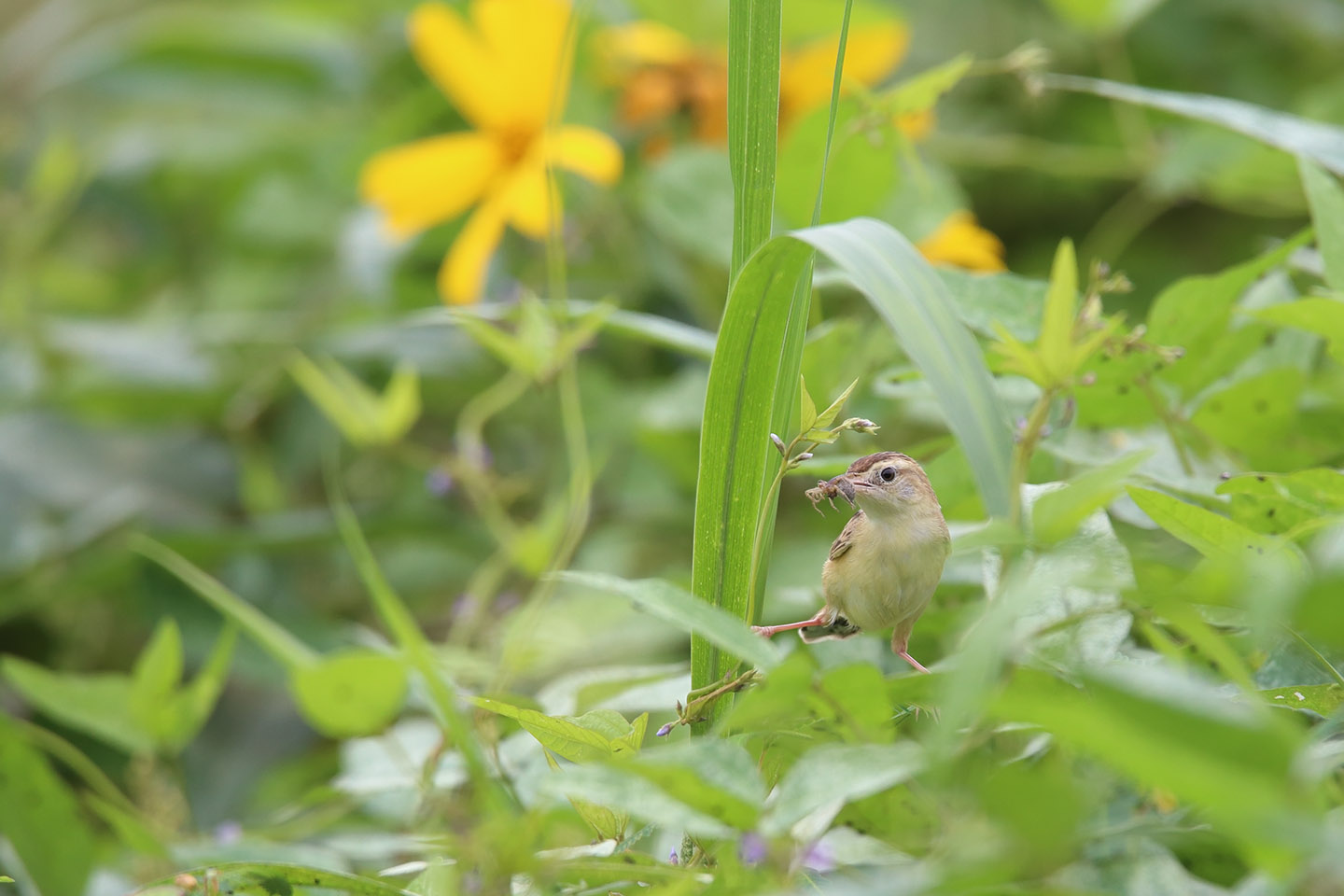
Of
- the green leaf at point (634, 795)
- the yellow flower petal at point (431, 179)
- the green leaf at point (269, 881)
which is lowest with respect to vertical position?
the green leaf at point (269, 881)

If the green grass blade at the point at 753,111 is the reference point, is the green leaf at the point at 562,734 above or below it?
below

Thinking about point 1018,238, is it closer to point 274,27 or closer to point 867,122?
point 867,122

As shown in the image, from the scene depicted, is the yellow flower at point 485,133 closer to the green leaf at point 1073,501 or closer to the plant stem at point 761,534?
the plant stem at point 761,534

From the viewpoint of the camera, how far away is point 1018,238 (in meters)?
1.53

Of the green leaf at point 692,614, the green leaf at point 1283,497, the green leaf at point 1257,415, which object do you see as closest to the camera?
the green leaf at point 692,614

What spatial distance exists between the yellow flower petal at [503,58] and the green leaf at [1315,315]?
75cm

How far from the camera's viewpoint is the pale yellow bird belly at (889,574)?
1.44 feet

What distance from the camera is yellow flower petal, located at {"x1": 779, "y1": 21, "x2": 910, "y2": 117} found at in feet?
3.78

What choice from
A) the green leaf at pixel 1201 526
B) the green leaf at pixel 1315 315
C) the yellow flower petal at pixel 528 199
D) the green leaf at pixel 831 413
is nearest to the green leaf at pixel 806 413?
the green leaf at pixel 831 413

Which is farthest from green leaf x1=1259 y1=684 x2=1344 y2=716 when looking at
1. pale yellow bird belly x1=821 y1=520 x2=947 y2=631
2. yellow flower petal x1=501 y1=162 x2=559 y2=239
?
yellow flower petal x1=501 y1=162 x2=559 y2=239

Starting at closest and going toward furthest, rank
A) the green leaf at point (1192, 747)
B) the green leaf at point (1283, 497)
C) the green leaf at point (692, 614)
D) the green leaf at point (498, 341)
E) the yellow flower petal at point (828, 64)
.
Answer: the green leaf at point (1192, 747) → the green leaf at point (692, 614) → the green leaf at point (1283, 497) → the green leaf at point (498, 341) → the yellow flower petal at point (828, 64)

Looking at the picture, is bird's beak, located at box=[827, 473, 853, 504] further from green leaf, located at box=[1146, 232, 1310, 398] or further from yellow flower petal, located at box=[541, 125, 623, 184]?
yellow flower petal, located at box=[541, 125, 623, 184]

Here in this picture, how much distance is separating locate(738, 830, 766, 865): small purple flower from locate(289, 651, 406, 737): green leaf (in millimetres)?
213

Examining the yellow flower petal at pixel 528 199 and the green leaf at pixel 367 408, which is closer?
the green leaf at pixel 367 408
